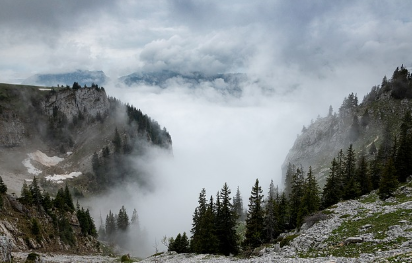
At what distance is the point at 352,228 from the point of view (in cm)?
3734

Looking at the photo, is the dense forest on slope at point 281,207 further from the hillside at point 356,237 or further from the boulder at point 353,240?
the boulder at point 353,240

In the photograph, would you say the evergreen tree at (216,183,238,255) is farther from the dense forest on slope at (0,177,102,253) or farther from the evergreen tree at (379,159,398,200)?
the dense forest on slope at (0,177,102,253)

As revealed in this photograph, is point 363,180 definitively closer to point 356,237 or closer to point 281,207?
point 281,207

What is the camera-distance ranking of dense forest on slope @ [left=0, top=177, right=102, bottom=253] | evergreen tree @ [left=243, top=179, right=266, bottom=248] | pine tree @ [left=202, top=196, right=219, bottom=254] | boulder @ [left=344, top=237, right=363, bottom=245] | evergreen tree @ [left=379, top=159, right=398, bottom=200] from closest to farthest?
boulder @ [left=344, top=237, right=363, bottom=245] < evergreen tree @ [left=379, top=159, right=398, bottom=200] < evergreen tree @ [left=243, top=179, right=266, bottom=248] < pine tree @ [left=202, top=196, right=219, bottom=254] < dense forest on slope @ [left=0, top=177, right=102, bottom=253]

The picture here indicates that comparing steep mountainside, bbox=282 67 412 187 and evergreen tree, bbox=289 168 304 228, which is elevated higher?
steep mountainside, bbox=282 67 412 187

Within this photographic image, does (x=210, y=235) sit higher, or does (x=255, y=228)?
(x=255, y=228)

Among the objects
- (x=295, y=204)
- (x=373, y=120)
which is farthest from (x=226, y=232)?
(x=373, y=120)

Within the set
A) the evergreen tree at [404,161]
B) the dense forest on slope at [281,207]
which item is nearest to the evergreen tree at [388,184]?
the dense forest on slope at [281,207]

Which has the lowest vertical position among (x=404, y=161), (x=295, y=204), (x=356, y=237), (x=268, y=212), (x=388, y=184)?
(x=268, y=212)

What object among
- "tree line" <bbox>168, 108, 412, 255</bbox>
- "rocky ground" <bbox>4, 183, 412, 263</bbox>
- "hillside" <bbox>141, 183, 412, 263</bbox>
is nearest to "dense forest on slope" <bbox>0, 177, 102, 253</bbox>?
"tree line" <bbox>168, 108, 412, 255</bbox>

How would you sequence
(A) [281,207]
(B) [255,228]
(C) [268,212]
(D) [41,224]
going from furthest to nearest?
(D) [41,224] < (A) [281,207] < (C) [268,212] < (B) [255,228]

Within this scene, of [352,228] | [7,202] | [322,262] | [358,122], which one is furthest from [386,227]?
[358,122]

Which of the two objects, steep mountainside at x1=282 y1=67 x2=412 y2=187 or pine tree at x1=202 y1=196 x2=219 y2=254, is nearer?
pine tree at x1=202 y1=196 x2=219 y2=254

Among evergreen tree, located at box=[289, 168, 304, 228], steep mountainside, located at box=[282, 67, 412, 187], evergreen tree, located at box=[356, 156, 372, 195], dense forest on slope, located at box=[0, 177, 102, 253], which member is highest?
steep mountainside, located at box=[282, 67, 412, 187]
